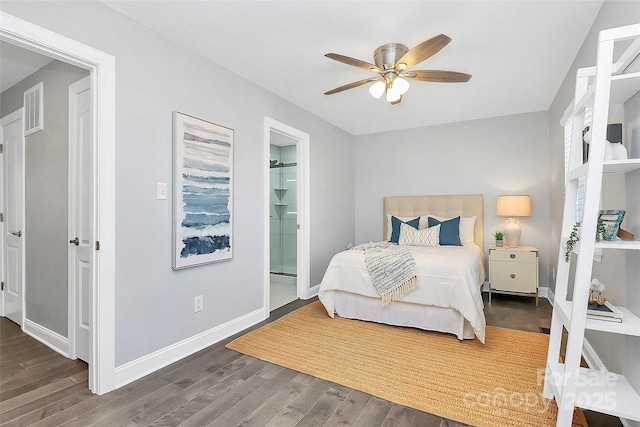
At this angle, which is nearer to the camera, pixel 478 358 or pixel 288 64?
pixel 478 358

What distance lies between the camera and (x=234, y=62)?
287 cm

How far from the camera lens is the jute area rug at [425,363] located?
6.08ft

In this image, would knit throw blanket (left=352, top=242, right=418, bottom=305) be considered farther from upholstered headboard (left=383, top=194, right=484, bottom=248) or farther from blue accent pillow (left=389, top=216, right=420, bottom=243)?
upholstered headboard (left=383, top=194, right=484, bottom=248)

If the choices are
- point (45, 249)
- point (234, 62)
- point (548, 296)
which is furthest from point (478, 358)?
point (45, 249)

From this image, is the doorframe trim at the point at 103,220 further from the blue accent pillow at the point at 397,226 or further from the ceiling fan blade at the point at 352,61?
the blue accent pillow at the point at 397,226

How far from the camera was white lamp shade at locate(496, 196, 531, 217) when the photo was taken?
4070 mm

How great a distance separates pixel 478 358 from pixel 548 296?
237cm

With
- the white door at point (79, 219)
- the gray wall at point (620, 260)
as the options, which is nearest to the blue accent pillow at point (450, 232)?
the gray wall at point (620, 260)

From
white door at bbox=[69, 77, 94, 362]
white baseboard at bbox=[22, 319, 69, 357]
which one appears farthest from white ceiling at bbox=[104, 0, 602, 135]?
white baseboard at bbox=[22, 319, 69, 357]

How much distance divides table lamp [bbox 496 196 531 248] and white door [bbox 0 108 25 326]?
540 cm

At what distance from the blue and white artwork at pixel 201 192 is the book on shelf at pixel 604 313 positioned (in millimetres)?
2562

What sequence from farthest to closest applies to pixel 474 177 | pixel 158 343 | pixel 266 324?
pixel 474 177 → pixel 266 324 → pixel 158 343

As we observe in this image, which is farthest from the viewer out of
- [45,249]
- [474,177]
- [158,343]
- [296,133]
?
[474,177]

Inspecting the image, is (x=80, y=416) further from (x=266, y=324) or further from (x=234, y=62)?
(x=234, y=62)
